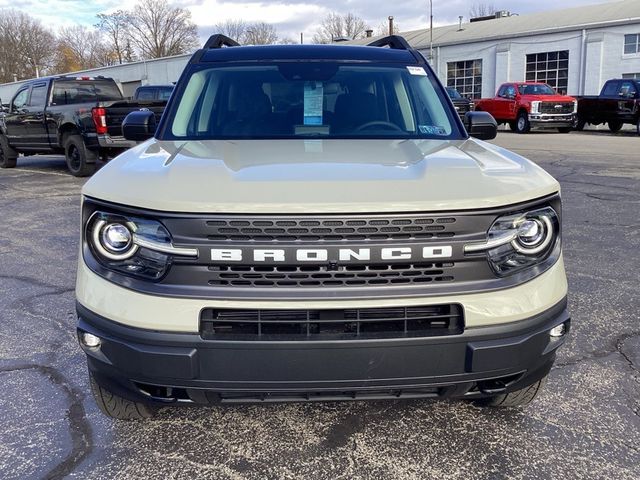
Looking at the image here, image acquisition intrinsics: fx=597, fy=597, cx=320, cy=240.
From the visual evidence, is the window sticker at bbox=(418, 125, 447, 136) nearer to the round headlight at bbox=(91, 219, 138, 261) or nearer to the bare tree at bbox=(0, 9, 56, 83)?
the round headlight at bbox=(91, 219, 138, 261)

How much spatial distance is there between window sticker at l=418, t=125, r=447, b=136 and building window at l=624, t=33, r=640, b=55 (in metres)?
29.6

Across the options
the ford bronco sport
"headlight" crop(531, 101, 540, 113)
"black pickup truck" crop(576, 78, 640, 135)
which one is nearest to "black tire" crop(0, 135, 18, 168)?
the ford bronco sport

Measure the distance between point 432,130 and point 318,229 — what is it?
5.50 ft

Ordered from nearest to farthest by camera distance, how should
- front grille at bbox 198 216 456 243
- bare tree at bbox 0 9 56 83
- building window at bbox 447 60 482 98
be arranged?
1. front grille at bbox 198 216 456 243
2. building window at bbox 447 60 482 98
3. bare tree at bbox 0 9 56 83

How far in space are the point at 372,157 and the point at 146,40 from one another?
83586mm

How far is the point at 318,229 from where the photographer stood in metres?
2.07

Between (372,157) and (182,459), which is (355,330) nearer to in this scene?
(372,157)

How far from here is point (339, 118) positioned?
3539 mm

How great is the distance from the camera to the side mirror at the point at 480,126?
376 centimetres

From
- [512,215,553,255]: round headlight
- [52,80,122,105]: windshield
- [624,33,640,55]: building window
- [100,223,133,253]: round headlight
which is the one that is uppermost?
[624,33,640,55]: building window

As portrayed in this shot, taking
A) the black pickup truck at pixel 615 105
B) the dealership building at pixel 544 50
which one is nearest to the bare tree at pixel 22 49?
the dealership building at pixel 544 50

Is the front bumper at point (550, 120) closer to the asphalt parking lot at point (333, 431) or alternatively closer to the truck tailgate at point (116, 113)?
the truck tailgate at point (116, 113)

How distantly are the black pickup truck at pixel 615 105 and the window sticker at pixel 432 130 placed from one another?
19080mm

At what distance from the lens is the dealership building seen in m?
28.7
